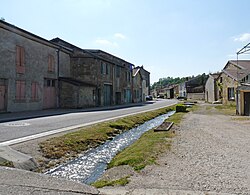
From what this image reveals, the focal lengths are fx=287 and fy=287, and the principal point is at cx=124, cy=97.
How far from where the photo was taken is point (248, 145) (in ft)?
31.7

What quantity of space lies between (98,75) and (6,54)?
1676 centimetres

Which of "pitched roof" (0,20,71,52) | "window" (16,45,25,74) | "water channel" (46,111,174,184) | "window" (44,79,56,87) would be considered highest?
"pitched roof" (0,20,71,52)

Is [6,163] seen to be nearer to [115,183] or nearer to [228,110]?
[115,183]

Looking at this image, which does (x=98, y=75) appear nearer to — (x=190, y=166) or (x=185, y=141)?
(x=185, y=141)

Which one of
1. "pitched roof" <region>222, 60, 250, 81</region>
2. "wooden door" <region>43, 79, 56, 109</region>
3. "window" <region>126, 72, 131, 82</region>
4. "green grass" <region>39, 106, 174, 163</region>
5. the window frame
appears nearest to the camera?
"green grass" <region>39, 106, 174, 163</region>

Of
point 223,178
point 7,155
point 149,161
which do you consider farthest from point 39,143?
point 223,178

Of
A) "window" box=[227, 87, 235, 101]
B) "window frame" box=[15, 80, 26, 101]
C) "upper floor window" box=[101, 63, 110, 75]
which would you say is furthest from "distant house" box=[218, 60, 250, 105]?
"window frame" box=[15, 80, 26, 101]

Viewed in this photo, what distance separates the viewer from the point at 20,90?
24.1 m

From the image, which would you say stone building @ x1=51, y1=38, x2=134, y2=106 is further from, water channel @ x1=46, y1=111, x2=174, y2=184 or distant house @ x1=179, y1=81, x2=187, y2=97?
distant house @ x1=179, y1=81, x2=187, y2=97

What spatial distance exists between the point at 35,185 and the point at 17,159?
2.40m

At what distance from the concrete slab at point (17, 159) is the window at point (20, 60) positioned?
57.1 ft

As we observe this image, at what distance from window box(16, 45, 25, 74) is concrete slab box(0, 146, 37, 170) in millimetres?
17404

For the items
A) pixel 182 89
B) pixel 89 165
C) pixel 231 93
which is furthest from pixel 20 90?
pixel 182 89

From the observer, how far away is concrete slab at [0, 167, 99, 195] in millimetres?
4703
